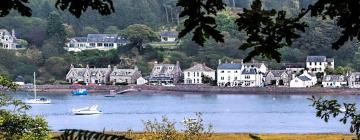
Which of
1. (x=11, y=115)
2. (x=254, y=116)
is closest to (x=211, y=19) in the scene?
(x=11, y=115)

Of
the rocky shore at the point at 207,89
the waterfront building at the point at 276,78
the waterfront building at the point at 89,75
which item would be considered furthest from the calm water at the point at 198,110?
the waterfront building at the point at 89,75

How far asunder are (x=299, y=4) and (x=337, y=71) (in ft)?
60.8

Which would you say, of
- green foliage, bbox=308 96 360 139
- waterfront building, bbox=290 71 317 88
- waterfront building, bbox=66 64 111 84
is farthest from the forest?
green foliage, bbox=308 96 360 139

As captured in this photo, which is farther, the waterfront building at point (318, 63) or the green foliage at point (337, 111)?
the waterfront building at point (318, 63)

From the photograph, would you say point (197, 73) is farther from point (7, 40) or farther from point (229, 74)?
point (7, 40)

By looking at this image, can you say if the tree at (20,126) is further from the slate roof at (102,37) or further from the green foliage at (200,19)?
the slate roof at (102,37)

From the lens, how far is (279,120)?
35531mm

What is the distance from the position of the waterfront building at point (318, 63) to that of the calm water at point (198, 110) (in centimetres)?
433

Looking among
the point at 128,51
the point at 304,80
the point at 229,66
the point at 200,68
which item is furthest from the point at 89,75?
Result: the point at 304,80

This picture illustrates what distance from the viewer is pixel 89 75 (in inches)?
2324

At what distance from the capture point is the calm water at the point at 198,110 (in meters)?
32.5

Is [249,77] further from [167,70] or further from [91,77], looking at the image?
[91,77]

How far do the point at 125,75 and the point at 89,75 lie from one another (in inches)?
102

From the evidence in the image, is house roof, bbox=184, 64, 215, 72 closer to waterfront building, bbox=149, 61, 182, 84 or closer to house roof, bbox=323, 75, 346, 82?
waterfront building, bbox=149, 61, 182, 84
